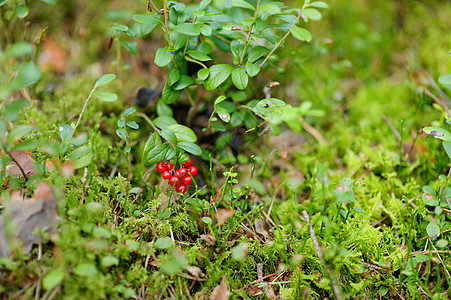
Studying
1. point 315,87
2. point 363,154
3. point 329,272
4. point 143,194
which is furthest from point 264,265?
point 315,87

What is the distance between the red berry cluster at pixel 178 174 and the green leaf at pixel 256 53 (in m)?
0.73

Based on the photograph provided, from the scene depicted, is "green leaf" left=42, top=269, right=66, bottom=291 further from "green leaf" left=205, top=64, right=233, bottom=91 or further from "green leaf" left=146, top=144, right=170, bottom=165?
"green leaf" left=205, top=64, right=233, bottom=91

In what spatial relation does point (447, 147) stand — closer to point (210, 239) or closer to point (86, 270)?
point (210, 239)

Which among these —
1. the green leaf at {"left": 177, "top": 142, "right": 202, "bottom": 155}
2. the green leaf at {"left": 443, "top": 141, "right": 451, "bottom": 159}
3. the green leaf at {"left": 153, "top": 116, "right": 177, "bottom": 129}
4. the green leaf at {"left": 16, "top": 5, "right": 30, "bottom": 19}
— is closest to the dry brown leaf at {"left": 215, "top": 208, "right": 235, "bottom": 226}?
the green leaf at {"left": 177, "top": 142, "right": 202, "bottom": 155}

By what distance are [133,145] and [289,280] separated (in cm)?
146

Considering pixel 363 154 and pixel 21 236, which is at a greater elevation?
pixel 21 236

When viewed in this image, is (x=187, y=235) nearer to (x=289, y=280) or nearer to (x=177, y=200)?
(x=177, y=200)

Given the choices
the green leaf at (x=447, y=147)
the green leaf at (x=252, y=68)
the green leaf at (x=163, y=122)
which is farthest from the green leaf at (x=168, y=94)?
the green leaf at (x=447, y=147)

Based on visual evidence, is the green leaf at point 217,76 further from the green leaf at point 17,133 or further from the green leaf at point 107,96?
the green leaf at point 17,133

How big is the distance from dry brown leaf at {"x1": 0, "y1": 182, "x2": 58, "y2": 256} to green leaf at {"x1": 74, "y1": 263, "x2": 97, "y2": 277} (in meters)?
0.26

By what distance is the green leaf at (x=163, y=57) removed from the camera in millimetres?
1832

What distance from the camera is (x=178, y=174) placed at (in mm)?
1894

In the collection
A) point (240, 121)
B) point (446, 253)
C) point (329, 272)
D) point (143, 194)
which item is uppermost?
point (240, 121)

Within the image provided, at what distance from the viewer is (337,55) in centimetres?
362
